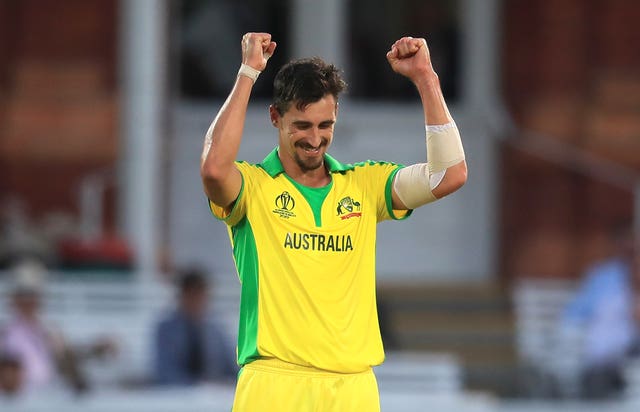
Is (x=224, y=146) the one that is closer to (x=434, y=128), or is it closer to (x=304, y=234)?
(x=304, y=234)

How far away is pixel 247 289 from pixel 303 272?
7.2 inches

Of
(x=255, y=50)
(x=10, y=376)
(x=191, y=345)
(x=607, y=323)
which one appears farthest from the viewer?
(x=607, y=323)

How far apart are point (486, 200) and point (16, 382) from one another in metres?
4.67

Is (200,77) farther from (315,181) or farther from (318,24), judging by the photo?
(315,181)

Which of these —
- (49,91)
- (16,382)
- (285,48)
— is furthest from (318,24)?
(16,382)

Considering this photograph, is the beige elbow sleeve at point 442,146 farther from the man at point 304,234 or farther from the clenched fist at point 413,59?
the clenched fist at point 413,59

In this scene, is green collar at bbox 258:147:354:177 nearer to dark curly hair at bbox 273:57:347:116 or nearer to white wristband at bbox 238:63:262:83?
dark curly hair at bbox 273:57:347:116

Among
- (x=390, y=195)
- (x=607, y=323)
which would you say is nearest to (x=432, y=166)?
(x=390, y=195)

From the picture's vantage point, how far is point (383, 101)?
1321cm

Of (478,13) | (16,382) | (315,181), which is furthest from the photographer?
(478,13)

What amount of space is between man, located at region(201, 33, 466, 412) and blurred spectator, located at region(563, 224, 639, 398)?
18.1 feet

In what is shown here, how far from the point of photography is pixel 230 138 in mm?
5078

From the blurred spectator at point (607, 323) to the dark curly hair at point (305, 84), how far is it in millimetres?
5748

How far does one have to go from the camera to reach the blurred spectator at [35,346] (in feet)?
32.0
